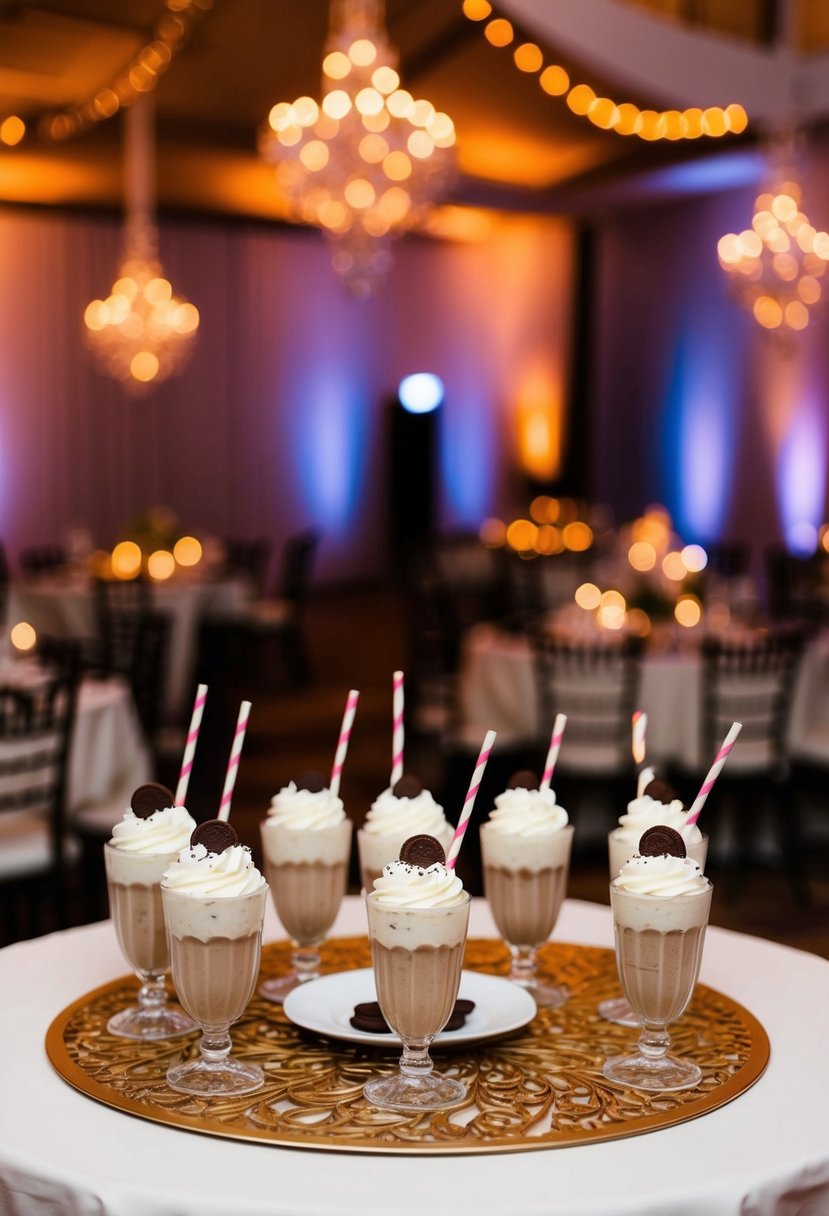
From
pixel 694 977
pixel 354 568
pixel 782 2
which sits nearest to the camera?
pixel 694 977

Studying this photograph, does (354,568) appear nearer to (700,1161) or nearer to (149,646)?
(149,646)

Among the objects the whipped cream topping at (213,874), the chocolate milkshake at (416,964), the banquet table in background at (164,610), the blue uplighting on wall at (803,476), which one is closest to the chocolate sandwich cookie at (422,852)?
the chocolate milkshake at (416,964)

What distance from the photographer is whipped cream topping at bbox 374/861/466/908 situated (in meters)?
1.50

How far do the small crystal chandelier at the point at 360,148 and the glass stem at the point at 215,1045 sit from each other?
4.81 metres

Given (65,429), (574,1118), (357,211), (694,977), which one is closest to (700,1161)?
(574,1118)

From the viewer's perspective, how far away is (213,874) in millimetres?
1547

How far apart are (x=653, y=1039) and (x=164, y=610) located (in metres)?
6.75

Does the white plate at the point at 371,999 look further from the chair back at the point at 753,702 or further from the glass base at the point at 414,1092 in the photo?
the chair back at the point at 753,702

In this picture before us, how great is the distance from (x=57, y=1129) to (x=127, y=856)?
379mm

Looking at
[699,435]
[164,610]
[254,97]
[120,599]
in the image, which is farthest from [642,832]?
[699,435]

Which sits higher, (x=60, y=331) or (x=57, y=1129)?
(x=60, y=331)

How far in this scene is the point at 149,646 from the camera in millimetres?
5180

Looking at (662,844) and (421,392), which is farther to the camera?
(421,392)

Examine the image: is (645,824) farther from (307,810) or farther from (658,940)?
(307,810)
